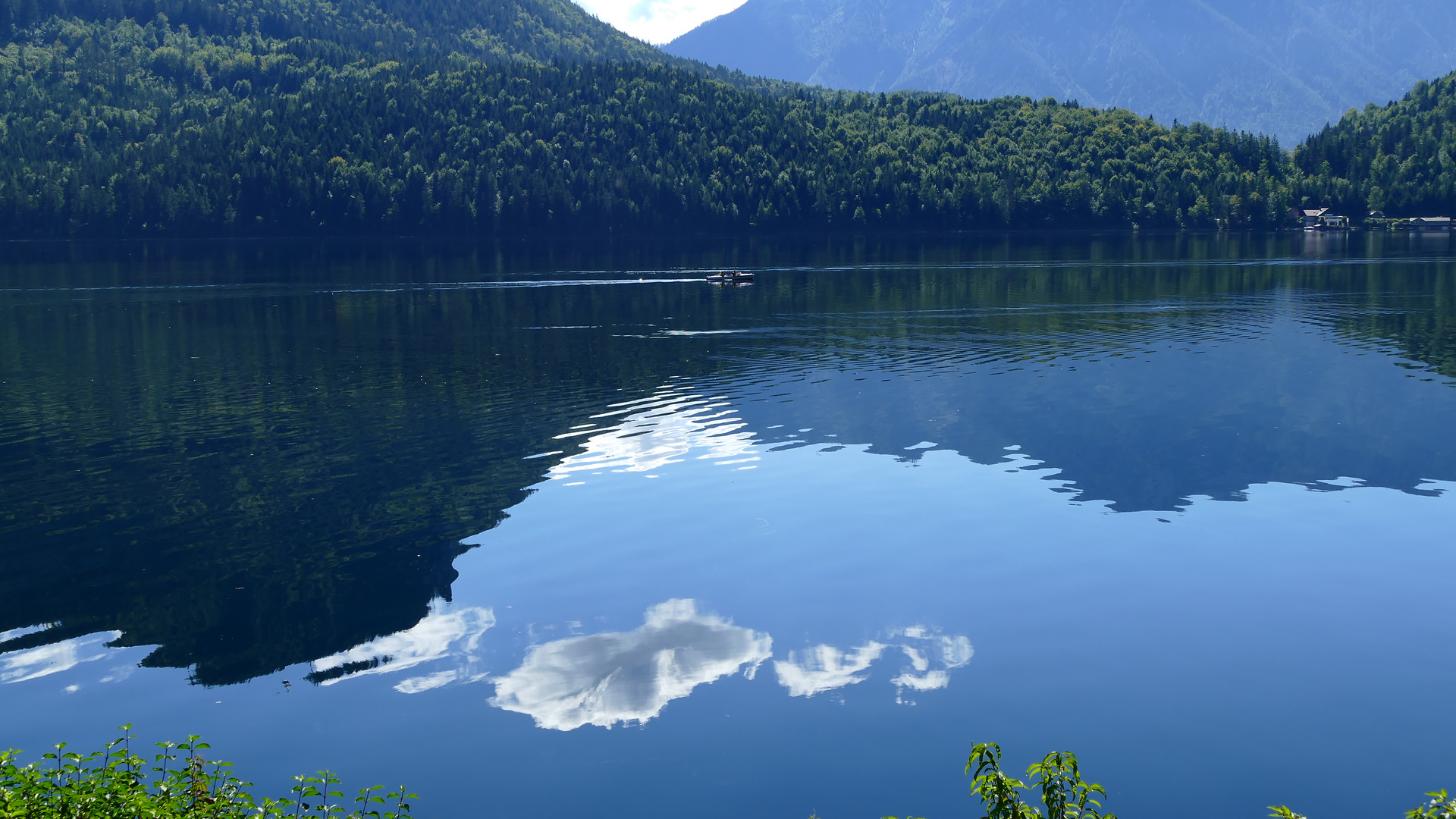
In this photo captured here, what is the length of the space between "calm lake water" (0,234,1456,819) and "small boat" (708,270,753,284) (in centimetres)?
7157

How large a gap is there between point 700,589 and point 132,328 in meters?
90.1

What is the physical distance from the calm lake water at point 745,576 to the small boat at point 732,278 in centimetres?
7157

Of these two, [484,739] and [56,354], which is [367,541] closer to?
[484,739]

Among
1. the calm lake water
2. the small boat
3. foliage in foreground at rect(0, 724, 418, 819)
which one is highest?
the small boat

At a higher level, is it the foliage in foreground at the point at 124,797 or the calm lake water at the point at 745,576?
the foliage in foreground at the point at 124,797

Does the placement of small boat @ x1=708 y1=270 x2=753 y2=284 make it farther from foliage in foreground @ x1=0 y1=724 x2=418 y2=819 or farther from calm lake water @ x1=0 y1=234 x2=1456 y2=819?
foliage in foreground @ x1=0 y1=724 x2=418 y2=819

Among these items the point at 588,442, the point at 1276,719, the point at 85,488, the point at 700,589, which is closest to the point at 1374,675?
the point at 1276,719

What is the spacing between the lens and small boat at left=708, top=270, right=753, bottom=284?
152m

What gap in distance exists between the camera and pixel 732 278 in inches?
6083

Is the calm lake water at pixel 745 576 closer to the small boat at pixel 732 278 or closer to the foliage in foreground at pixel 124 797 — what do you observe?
the foliage in foreground at pixel 124 797

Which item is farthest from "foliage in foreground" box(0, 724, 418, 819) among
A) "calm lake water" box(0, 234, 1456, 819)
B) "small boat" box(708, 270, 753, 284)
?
"small boat" box(708, 270, 753, 284)

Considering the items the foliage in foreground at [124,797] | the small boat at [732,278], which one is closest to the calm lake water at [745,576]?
the foliage in foreground at [124,797]

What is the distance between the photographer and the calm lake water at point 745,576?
24.7m

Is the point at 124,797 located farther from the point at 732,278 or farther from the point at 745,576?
the point at 732,278
